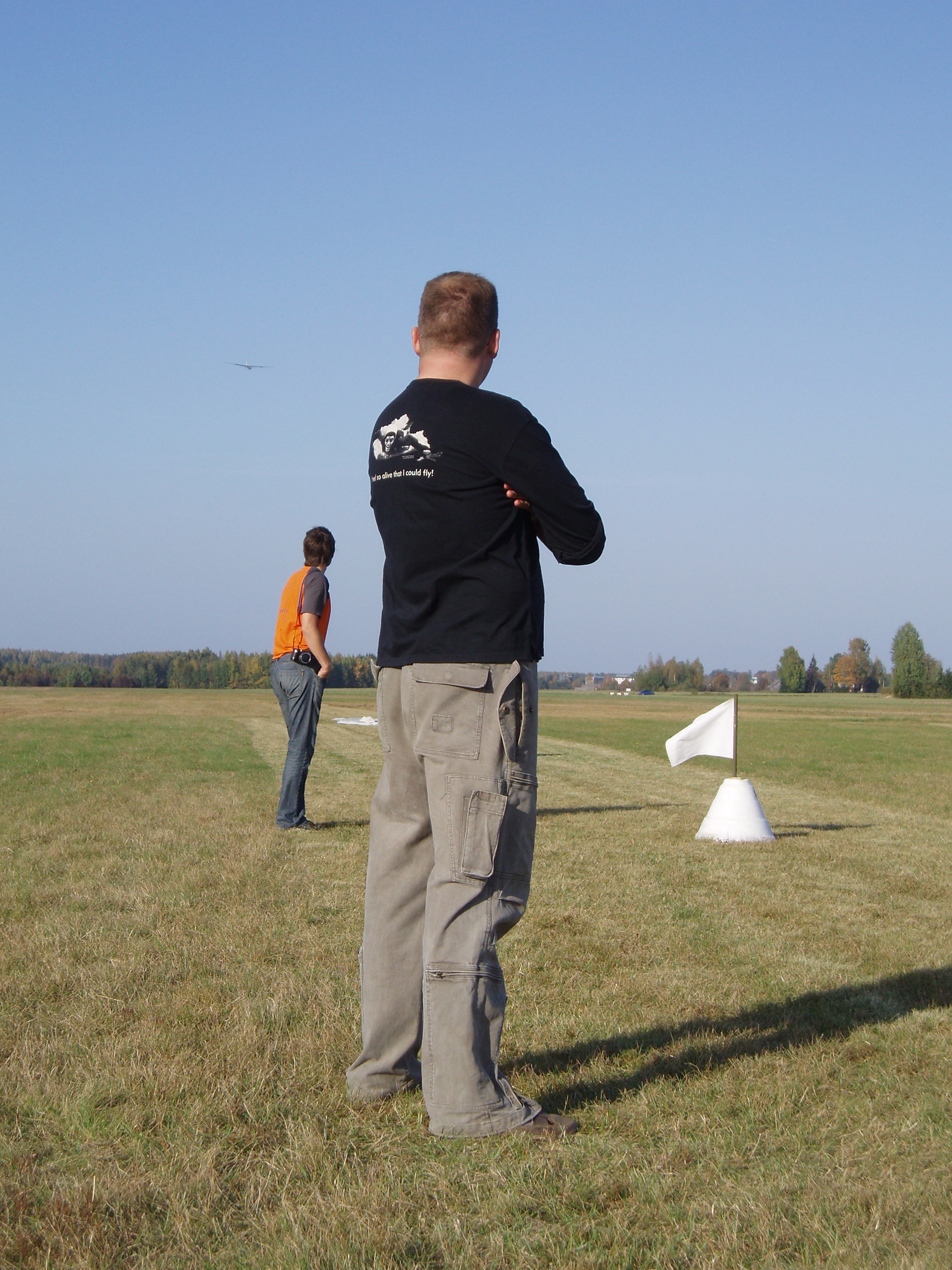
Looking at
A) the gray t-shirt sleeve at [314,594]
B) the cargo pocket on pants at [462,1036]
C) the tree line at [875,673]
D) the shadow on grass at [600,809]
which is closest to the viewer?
the cargo pocket on pants at [462,1036]

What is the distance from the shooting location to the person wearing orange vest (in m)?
8.48

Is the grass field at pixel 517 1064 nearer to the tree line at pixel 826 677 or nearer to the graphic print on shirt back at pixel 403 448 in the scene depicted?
the graphic print on shirt back at pixel 403 448

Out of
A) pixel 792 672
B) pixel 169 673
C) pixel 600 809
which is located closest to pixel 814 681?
pixel 792 672

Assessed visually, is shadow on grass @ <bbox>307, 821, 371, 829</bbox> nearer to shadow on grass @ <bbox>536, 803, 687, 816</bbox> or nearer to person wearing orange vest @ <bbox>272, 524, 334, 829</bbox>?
person wearing orange vest @ <bbox>272, 524, 334, 829</bbox>

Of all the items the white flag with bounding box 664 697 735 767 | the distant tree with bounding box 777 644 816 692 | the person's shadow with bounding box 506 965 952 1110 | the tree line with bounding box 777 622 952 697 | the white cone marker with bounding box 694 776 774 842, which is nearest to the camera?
the person's shadow with bounding box 506 965 952 1110

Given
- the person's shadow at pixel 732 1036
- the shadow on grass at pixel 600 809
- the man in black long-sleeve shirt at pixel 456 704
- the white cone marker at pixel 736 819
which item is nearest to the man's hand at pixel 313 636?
the shadow on grass at pixel 600 809

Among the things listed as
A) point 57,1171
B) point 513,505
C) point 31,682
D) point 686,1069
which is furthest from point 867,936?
point 31,682

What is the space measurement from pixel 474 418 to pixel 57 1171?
7.21 ft

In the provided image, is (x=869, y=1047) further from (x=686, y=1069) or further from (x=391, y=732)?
(x=391, y=732)

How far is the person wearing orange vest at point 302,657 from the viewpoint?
848 centimetres

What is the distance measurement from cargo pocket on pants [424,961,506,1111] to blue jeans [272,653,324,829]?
590cm

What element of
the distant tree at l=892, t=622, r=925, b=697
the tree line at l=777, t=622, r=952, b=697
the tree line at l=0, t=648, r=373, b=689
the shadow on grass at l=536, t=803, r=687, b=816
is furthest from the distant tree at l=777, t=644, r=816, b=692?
the shadow on grass at l=536, t=803, r=687, b=816

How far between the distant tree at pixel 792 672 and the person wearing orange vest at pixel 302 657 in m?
169

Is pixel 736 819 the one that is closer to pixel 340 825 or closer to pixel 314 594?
pixel 340 825
